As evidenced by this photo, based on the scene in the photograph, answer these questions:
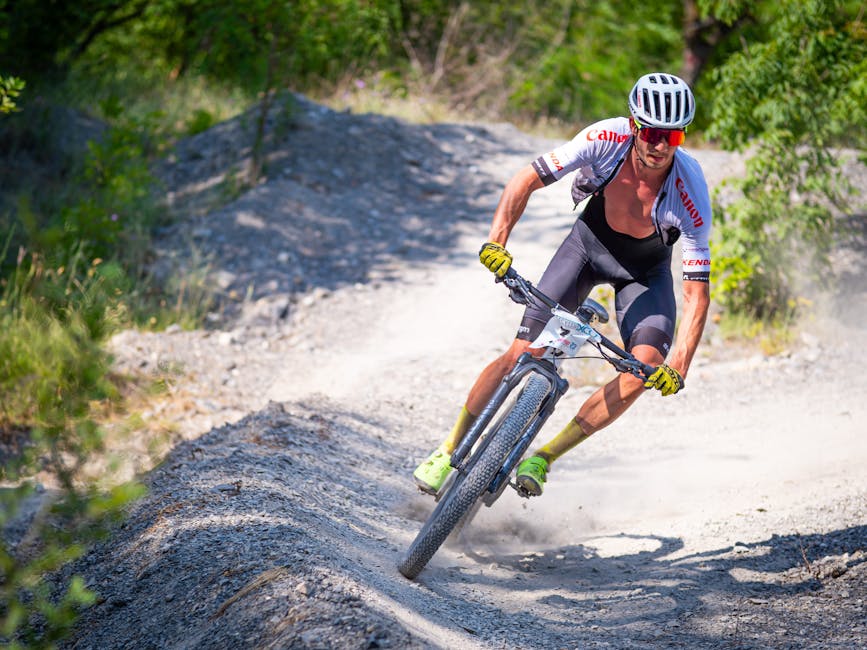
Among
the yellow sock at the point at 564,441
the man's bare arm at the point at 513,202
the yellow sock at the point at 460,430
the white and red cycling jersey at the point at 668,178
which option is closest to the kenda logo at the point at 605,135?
the white and red cycling jersey at the point at 668,178

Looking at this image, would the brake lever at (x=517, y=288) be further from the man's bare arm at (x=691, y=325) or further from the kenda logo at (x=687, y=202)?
the kenda logo at (x=687, y=202)

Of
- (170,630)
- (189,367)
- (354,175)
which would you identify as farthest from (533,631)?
(354,175)

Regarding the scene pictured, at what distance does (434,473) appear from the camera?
4.30 m

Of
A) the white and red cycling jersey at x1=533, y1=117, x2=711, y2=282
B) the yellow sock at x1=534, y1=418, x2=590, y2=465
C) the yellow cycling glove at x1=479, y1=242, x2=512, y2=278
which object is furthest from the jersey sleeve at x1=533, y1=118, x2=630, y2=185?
the yellow sock at x1=534, y1=418, x2=590, y2=465

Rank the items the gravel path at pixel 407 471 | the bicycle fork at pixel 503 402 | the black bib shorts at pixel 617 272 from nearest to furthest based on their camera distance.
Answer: the gravel path at pixel 407 471
the bicycle fork at pixel 503 402
the black bib shorts at pixel 617 272

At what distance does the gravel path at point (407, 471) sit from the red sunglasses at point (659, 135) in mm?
2157

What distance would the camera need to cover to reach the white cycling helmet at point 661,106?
4.05 meters

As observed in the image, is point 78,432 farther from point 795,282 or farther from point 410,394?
point 795,282

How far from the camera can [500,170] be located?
526 inches

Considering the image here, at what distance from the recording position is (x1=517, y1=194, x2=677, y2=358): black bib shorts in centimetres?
442

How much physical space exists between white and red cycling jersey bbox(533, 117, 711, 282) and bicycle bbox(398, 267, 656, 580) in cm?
63

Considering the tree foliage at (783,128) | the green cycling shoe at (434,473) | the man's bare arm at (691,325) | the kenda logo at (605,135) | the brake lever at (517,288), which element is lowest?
the green cycling shoe at (434,473)

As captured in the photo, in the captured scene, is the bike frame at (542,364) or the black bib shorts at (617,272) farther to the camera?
the black bib shorts at (617,272)

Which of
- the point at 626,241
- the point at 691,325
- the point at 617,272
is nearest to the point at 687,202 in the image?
the point at 626,241
